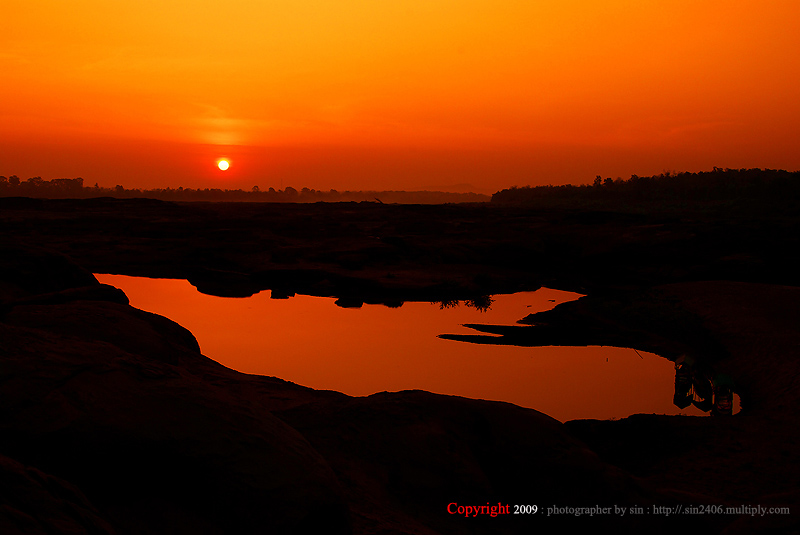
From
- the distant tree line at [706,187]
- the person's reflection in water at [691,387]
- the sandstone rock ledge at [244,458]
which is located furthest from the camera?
the distant tree line at [706,187]

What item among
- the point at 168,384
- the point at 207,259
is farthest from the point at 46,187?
the point at 168,384

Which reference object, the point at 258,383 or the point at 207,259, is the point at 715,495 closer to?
the point at 258,383

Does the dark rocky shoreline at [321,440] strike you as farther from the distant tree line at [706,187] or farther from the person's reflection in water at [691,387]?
the distant tree line at [706,187]

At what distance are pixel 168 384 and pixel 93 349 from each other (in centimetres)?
70

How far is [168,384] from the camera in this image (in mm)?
4004

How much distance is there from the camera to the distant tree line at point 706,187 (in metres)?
46.0

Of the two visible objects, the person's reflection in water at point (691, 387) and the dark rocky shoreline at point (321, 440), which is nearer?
the dark rocky shoreline at point (321, 440)

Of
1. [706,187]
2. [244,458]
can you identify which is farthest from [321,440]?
[706,187]

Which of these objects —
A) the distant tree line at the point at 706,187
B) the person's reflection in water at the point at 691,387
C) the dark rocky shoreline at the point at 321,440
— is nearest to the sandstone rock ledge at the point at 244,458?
the dark rocky shoreline at the point at 321,440

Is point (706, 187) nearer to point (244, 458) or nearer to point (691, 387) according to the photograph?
point (691, 387)

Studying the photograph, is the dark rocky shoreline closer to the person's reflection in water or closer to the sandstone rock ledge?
the sandstone rock ledge

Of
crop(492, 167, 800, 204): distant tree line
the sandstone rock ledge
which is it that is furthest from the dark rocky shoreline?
crop(492, 167, 800, 204): distant tree line

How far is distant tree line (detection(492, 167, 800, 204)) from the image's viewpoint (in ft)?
151

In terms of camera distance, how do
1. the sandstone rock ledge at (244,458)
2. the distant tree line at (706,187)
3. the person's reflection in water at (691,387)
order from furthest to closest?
the distant tree line at (706,187) < the person's reflection in water at (691,387) < the sandstone rock ledge at (244,458)
